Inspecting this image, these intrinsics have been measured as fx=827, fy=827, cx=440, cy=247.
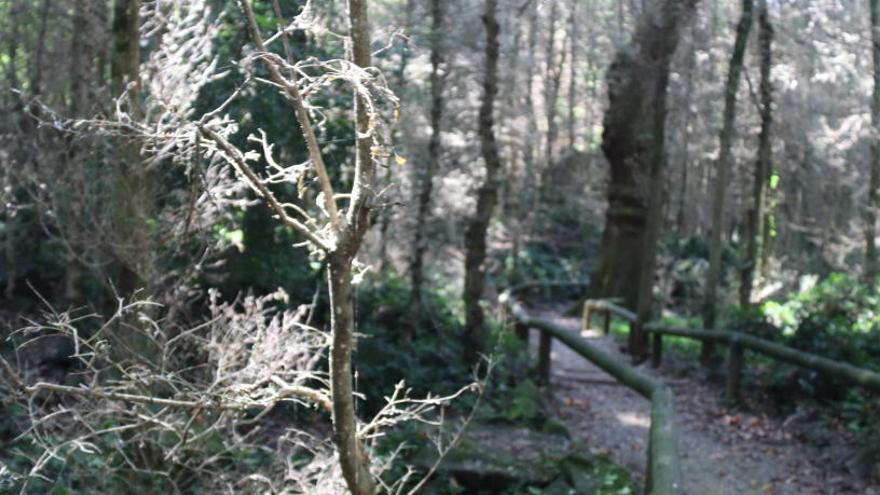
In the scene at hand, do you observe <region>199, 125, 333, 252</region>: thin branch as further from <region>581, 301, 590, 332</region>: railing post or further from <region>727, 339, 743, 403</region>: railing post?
<region>581, 301, 590, 332</region>: railing post

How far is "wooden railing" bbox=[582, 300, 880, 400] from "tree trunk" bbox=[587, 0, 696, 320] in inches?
57.5

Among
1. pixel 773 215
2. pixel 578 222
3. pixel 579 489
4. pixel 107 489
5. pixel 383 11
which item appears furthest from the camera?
pixel 578 222

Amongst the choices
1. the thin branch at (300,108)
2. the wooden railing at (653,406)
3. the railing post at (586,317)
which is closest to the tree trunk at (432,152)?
the wooden railing at (653,406)

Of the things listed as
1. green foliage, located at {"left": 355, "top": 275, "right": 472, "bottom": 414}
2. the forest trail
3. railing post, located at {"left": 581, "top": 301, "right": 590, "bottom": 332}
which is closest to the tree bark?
the forest trail

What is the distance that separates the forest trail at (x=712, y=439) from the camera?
23.8 ft

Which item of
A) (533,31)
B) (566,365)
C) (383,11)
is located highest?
(533,31)

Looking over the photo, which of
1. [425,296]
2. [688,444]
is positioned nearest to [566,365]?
[425,296]

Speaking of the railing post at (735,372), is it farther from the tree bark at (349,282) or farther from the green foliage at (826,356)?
the tree bark at (349,282)

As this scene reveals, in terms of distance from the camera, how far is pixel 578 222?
35.2 meters

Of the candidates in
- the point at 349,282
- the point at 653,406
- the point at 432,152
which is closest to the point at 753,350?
the point at 653,406

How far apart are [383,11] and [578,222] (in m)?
21.6

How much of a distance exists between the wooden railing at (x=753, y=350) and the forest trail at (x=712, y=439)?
359 mm

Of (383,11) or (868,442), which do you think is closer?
(868,442)

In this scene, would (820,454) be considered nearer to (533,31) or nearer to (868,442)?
(868,442)
